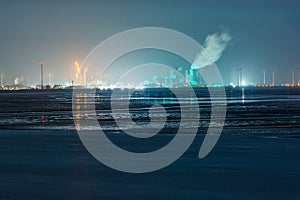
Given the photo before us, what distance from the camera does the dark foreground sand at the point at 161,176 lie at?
35.7 feet

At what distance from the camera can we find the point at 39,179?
496 inches

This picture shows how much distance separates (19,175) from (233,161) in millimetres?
6738

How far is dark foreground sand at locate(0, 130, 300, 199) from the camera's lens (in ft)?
35.7

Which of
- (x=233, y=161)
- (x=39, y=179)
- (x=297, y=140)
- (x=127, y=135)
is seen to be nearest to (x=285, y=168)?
(x=233, y=161)

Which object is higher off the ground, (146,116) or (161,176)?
(146,116)

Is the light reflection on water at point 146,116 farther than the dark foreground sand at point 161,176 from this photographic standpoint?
Yes

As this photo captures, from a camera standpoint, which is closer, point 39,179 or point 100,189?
point 100,189

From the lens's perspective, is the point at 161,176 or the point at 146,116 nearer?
the point at 161,176

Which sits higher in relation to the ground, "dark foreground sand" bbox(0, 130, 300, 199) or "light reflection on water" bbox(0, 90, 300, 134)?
"light reflection on water" bbox(0, 90, 300, 134)

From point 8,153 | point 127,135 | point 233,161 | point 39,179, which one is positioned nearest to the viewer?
point 39,179

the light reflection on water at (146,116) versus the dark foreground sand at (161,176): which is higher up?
the light reflection on water at (146,116)

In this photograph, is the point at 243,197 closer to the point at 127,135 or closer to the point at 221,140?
the point at 221,140

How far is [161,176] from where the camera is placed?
13.1m

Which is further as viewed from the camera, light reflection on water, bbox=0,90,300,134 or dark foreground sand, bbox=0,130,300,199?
light reflection on water, bbox=0,90,300,134
